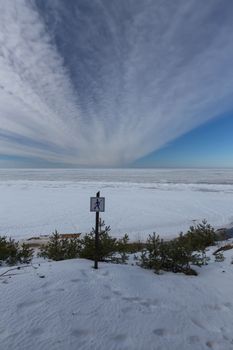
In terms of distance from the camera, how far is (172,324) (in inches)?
134

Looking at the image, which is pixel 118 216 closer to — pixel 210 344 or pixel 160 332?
pixel 160 332

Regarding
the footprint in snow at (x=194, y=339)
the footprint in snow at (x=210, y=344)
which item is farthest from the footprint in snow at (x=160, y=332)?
the footprint in snow at (x=210, y=344)

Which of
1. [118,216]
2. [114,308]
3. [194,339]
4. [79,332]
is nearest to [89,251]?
[114,308]

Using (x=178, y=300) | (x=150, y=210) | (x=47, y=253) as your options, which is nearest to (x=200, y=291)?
(x=178, y=300)

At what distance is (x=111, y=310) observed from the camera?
11.7ft

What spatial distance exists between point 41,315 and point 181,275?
2.99 m

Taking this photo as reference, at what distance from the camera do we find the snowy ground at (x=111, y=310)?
295 cm

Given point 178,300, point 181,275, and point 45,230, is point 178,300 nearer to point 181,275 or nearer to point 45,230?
point 181,275

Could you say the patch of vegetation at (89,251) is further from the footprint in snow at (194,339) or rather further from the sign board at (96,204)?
the footprint in snow at (194,339)

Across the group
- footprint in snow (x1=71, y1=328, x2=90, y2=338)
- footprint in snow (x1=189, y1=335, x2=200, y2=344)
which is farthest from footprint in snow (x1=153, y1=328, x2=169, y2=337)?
footprint in snow (x1=71, y1=328, x2=90, y2=338)

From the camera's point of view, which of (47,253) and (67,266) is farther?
(47,253)

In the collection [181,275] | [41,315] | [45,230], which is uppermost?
[41,315]

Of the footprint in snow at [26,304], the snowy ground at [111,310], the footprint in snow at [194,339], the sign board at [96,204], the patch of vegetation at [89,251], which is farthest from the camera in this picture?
the patch of vegetation at [89,251]

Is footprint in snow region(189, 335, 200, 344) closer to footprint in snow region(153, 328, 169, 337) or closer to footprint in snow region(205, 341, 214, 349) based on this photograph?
footprint in snow region(205, 341, 214, 349)
